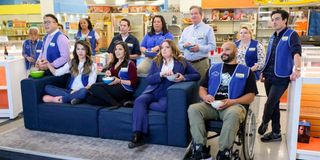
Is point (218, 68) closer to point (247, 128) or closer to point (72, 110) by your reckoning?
point (247, 128)

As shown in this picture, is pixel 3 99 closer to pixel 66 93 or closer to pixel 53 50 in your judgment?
pixel 53 50

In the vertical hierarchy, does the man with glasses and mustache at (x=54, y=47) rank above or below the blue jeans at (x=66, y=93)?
above

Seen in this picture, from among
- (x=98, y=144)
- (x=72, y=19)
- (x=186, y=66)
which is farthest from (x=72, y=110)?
(x=72, y=19)

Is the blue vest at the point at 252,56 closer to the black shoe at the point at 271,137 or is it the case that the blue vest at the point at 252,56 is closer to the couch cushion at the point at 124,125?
the black shoe at the point at 271,137

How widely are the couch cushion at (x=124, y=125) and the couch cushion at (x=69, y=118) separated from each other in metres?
0.12

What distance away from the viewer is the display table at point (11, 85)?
4.44 meters

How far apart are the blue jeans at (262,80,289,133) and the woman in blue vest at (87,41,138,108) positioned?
158 centimetres

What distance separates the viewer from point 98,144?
347cm

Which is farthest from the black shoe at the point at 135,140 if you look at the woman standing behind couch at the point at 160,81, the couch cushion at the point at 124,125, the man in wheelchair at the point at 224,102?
the man in wheelchair at the point at 224,102

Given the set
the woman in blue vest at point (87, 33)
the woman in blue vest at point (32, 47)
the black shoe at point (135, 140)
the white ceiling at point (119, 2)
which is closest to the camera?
the black shoe at point (135, 140)

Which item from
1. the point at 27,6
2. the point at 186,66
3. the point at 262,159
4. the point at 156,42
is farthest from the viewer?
the point at 27,6

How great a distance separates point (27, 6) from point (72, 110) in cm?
863

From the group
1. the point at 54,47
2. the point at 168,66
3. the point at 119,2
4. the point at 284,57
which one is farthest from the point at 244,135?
the point at 119,2

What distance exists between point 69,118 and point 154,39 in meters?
1.58
